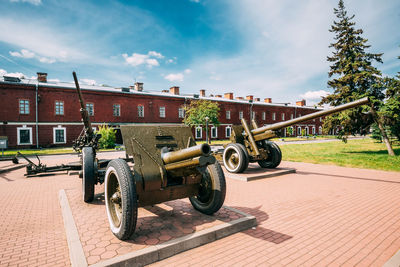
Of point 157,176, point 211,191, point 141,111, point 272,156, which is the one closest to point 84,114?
point 157,176

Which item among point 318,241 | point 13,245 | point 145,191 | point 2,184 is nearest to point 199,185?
point 145,191

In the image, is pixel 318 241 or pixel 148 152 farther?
pixel 148 152

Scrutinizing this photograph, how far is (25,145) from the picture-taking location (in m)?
22.0

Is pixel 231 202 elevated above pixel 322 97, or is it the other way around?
pixel 322 97

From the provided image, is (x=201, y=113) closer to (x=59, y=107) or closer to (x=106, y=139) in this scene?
(x=106, y=139)

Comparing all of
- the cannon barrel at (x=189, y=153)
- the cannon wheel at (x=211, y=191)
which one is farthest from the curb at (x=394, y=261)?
the cannon barrel at (x=189, y=153)

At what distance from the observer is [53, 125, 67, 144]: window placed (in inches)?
928

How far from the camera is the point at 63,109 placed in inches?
945

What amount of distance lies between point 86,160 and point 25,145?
23.1 metres

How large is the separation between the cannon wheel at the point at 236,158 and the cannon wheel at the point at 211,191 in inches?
149

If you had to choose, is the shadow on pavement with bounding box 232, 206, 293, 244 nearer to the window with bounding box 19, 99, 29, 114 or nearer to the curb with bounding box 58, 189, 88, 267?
the curb with bounding box 58, 189, 88, 267

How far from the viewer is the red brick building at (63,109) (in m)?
21.8

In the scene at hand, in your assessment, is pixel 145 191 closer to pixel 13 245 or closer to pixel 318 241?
pixel 13 245

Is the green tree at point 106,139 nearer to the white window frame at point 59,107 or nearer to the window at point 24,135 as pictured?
the white window frame at point 59,107
